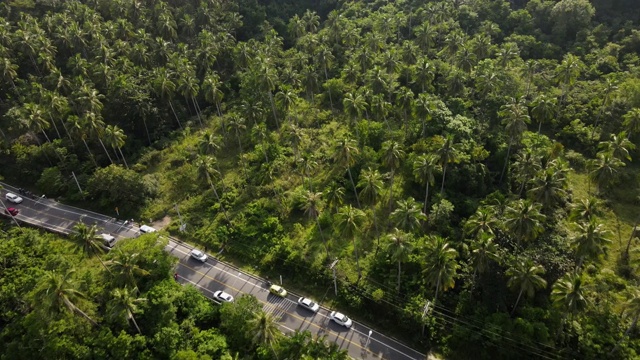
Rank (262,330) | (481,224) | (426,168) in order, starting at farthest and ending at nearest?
(426,168)
(481,224)
(262,330)

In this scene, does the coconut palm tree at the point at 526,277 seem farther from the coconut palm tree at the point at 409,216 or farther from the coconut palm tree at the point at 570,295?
the coconut palm tree at the point at 409,216

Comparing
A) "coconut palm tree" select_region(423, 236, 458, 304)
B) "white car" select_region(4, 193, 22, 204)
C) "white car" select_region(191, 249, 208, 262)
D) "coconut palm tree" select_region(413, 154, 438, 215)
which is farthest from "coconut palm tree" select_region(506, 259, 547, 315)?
"white car" select_region(4, 193, 22, 204)

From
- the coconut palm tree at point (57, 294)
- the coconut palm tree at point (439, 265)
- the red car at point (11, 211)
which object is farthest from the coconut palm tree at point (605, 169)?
the red car at point (11, 211)

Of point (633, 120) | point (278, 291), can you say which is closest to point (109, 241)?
point (278, 291)

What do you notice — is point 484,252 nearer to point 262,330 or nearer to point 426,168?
point 426,168

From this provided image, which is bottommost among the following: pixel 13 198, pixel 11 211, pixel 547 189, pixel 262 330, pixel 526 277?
pixel 11 211

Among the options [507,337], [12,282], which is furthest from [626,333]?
[12,282]

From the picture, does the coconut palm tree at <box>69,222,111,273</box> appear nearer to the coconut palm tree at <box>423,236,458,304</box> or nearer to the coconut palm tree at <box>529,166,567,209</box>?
the coconut palm tree at <box>423,236,458,304</box>

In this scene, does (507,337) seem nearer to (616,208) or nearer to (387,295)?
(387,295)
